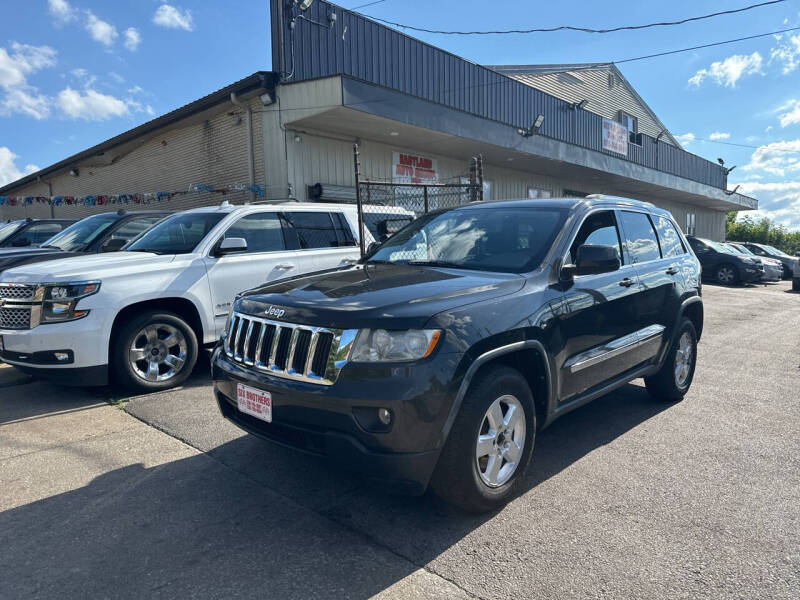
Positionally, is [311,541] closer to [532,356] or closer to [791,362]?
[532,356]

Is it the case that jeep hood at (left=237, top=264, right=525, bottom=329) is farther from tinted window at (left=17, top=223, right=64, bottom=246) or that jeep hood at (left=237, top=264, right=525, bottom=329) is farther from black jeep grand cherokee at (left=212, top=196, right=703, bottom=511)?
tinted window at (left=17, top=223, right=64, bottom=246)

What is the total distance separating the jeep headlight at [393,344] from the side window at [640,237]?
248cm

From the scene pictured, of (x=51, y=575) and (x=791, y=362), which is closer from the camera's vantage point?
(x=51, y=575)

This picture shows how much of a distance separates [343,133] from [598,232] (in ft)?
29.9

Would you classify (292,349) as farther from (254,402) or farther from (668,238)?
(668,238)

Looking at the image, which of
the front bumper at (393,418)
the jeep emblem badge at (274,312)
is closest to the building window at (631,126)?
the jeep emblem badge at (274,312)

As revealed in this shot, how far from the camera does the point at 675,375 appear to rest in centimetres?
496

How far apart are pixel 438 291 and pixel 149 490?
2104mm

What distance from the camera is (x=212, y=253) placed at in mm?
5758

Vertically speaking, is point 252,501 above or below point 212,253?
below

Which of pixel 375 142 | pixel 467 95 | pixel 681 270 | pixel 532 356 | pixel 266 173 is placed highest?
pixel 467 95

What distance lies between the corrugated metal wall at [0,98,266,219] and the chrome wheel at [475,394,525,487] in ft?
30.7

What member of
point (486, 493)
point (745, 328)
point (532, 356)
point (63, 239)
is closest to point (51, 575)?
point (486, 493)

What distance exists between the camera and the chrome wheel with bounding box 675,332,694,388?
5012 mm
